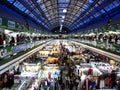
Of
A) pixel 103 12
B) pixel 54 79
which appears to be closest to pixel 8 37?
pixel 54 79

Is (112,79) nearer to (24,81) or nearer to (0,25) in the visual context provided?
(24,81)

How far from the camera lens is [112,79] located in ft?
42.1

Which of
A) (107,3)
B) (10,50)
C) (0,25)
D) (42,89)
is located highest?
(107,3)

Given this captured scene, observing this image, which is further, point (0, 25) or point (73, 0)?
point (73, 0)

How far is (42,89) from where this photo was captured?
1239 cm

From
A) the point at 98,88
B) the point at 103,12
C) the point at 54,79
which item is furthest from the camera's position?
the point at 103,12

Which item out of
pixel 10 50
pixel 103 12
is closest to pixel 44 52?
pixel 10 50

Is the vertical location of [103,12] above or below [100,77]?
above

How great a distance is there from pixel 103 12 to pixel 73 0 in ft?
19.2

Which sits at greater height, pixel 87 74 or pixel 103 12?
pixel 103 12

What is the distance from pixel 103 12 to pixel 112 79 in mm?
28770

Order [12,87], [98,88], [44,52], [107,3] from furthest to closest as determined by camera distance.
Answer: [107,3], [44,52], [98,88], [12,87]

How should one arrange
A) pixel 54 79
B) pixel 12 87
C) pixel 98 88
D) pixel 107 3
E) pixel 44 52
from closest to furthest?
pixel 12 87, pixel 98 88, pixel 54 79, pixel 44 52, pixel 107 3

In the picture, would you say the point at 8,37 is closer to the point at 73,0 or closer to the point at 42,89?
the point at 42,89
